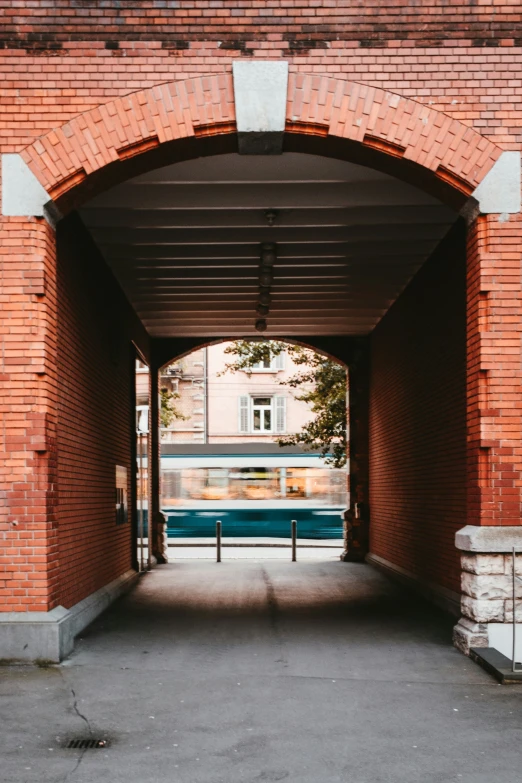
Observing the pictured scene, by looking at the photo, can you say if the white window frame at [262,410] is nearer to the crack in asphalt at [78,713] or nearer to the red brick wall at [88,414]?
the red brick wall at [88,414]

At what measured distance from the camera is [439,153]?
9008mm

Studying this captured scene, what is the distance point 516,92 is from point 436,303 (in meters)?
4.37

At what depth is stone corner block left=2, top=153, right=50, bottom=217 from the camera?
8.81 m

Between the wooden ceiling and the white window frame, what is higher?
the wooden ceiling

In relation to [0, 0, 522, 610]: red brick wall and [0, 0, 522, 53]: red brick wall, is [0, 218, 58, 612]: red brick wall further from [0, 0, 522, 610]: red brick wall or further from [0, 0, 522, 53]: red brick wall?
[0, 0, 522, 53]: red brick wall

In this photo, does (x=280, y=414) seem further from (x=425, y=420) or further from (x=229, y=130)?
(x=229, y=130)

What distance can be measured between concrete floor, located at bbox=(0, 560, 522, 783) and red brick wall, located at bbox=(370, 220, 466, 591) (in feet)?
5.02

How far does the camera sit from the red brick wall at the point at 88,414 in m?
10.2

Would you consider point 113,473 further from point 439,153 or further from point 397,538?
point 439,153

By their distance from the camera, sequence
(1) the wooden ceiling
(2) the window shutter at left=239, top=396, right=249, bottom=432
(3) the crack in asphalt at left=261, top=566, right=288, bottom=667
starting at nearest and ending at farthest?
(3) the crack in asphalt at left=261, top=566, right=288, bottom=667 → (1) the wooden ceiling → (2) the window shutter at left=239, top=396, right=249, bottom=432

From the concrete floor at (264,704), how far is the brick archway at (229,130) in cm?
457

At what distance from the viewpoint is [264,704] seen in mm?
7391

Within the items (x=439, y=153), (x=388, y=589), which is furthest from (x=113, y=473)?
(x=439, y=153)

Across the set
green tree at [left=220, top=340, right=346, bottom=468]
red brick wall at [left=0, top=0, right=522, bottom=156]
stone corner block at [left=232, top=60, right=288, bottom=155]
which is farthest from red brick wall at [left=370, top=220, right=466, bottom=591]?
green tree at [left=220, top=340, right=346, bottom=468]
